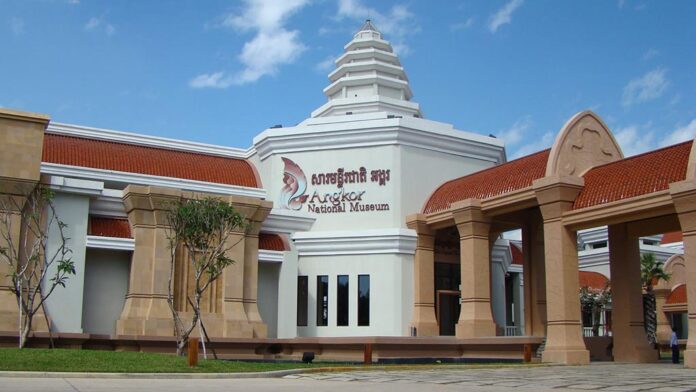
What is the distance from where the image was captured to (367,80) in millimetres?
45875

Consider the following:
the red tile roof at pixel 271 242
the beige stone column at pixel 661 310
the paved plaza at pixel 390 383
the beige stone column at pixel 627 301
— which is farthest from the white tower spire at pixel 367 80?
the paved plaza at pixel 390 383

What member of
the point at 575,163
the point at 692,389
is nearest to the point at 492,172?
the point at 575,163

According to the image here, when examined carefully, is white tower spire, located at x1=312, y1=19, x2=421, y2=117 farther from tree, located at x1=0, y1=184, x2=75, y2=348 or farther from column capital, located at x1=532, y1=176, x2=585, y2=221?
tree, located at x1=0, y1=184, x2=75, y2=348

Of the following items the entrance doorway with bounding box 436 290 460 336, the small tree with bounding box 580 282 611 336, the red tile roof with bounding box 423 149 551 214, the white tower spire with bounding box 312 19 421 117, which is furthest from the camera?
the small tree with bounding box 580 282 611 336

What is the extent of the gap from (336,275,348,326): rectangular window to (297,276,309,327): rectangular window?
60.2 inches

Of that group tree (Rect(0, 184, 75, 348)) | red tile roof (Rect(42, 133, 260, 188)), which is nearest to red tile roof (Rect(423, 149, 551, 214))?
red tile roof (Rect(42, 133, 260, 188))

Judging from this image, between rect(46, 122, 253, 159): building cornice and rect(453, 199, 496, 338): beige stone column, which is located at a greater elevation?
rect(46, 122, 253, 159): building cornice

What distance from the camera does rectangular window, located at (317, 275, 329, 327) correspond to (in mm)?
35938

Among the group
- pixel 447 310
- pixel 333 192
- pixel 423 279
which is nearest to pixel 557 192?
pixel 423 279

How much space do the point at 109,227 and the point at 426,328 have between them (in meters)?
14.5

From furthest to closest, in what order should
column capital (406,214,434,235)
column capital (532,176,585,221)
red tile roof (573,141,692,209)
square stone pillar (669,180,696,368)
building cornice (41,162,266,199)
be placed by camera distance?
column capital (406,214,434,235) < building cornice (41,162,266,199) < column capital (532,176,585,221) < red tile roof (573,141,692,209) < square stone pillar (669,180,696,368)

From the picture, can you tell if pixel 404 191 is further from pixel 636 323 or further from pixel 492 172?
pixel 636 323

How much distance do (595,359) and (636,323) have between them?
9.02ft

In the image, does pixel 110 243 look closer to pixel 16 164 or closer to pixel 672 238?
pixel 16 164
